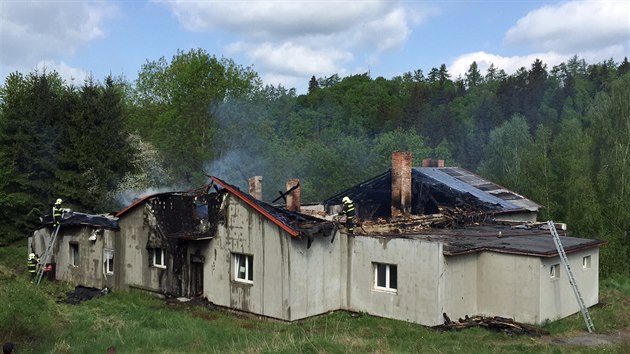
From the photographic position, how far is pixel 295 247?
18.4m

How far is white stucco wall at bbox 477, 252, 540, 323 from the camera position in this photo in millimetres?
17344

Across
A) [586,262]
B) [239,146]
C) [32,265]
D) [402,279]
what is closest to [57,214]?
[32,265]

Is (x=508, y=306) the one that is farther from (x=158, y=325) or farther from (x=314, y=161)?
(x=314, y=161)

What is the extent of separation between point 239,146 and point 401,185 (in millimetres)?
26661

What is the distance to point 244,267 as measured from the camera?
65.1ft

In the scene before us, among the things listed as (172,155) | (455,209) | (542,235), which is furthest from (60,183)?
(542,235)

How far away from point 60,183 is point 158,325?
82.2ft

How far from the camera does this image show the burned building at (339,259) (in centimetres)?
1772

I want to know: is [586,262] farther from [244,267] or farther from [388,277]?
[244,267]

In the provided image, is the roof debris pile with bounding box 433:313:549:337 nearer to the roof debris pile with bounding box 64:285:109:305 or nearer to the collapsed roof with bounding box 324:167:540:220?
the collapsed roof with bounding box 324:167:540:220

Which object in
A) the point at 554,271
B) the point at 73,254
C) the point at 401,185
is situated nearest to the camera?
the point at 554,271

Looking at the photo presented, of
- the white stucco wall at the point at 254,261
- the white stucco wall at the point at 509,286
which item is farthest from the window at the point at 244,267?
the white stucco wall at the point at 509,286

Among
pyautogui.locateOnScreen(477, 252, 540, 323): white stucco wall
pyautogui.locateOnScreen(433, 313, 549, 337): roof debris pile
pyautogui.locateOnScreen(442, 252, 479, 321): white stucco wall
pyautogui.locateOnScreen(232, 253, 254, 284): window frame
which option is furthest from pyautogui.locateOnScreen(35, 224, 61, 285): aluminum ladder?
pyautogui.locateOnScreen(477, 252, 540, 323): white stucco wall

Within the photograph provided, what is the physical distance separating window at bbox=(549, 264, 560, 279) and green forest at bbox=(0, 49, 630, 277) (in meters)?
12.9
